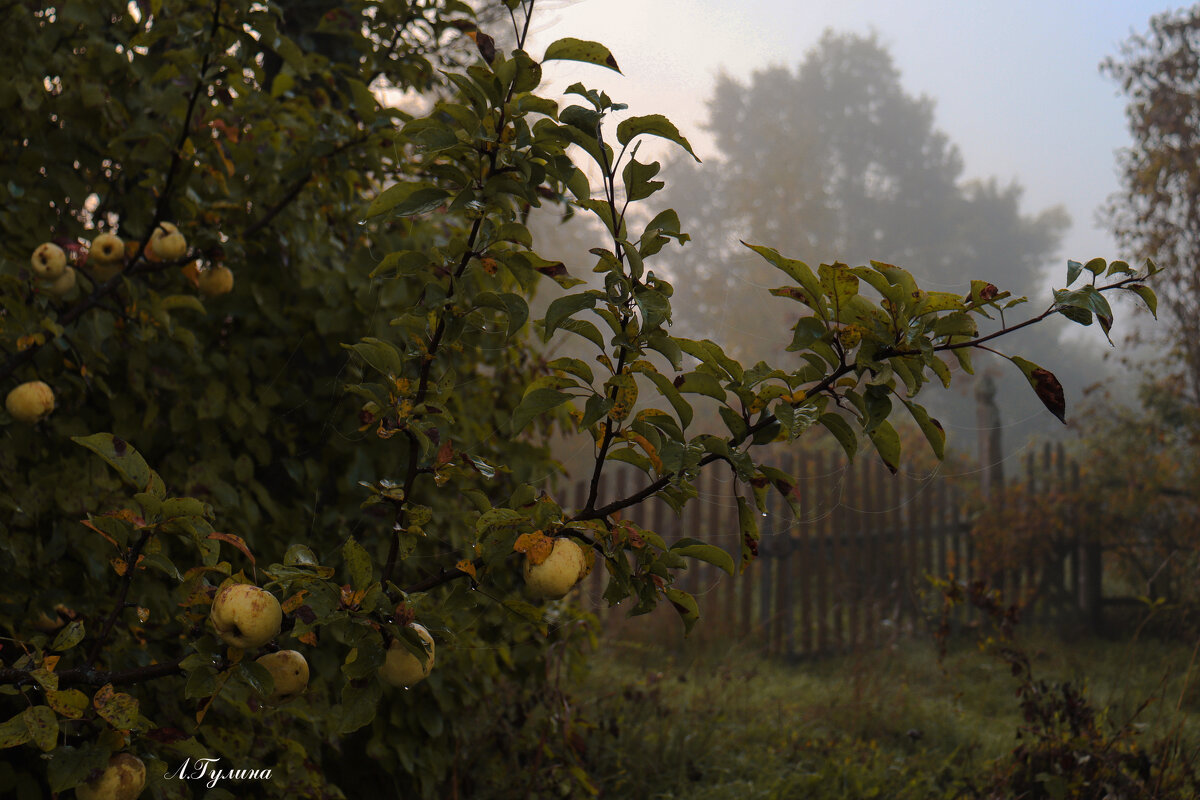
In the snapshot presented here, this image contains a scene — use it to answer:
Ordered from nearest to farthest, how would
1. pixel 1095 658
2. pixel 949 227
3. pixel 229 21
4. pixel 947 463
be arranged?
1. pixel 229 21
2. pixel 1095 658
3. pixel 947 463
4. pixel 949 227

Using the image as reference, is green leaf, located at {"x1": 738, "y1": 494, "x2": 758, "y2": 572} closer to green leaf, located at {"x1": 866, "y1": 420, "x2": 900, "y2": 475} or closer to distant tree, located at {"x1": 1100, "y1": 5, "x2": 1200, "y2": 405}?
green leaf, located at {"x1": 866, "y1": 420, "x2": 900, "y2": 475}

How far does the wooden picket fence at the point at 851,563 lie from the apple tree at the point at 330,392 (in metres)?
3.22

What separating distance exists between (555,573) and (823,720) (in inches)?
129

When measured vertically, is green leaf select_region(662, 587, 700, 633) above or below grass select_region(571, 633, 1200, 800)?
above

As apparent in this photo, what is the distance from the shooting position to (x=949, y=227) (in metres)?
27.9

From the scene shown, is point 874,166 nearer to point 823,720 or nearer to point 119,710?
point 823,720

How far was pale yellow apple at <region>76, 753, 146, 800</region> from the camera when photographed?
1110 millimetres

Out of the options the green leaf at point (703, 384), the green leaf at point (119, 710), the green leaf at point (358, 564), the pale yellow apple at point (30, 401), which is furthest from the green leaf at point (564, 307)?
the pale yellow apple at point (30, 401)

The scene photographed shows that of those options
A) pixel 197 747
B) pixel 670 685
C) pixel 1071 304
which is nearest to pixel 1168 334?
pixel 670 685

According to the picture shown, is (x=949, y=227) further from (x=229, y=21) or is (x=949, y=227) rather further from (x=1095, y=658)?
(x=229, y=21)

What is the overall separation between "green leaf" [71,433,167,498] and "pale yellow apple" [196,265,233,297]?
37.4 inches

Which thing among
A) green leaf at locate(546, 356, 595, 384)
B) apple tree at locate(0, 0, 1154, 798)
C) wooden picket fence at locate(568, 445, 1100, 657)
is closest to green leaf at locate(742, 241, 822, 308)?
apple tree at locate(0, 0, 1154, 798)

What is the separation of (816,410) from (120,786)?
104cm

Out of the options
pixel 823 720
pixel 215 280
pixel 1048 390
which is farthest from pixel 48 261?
pixel 823 720
